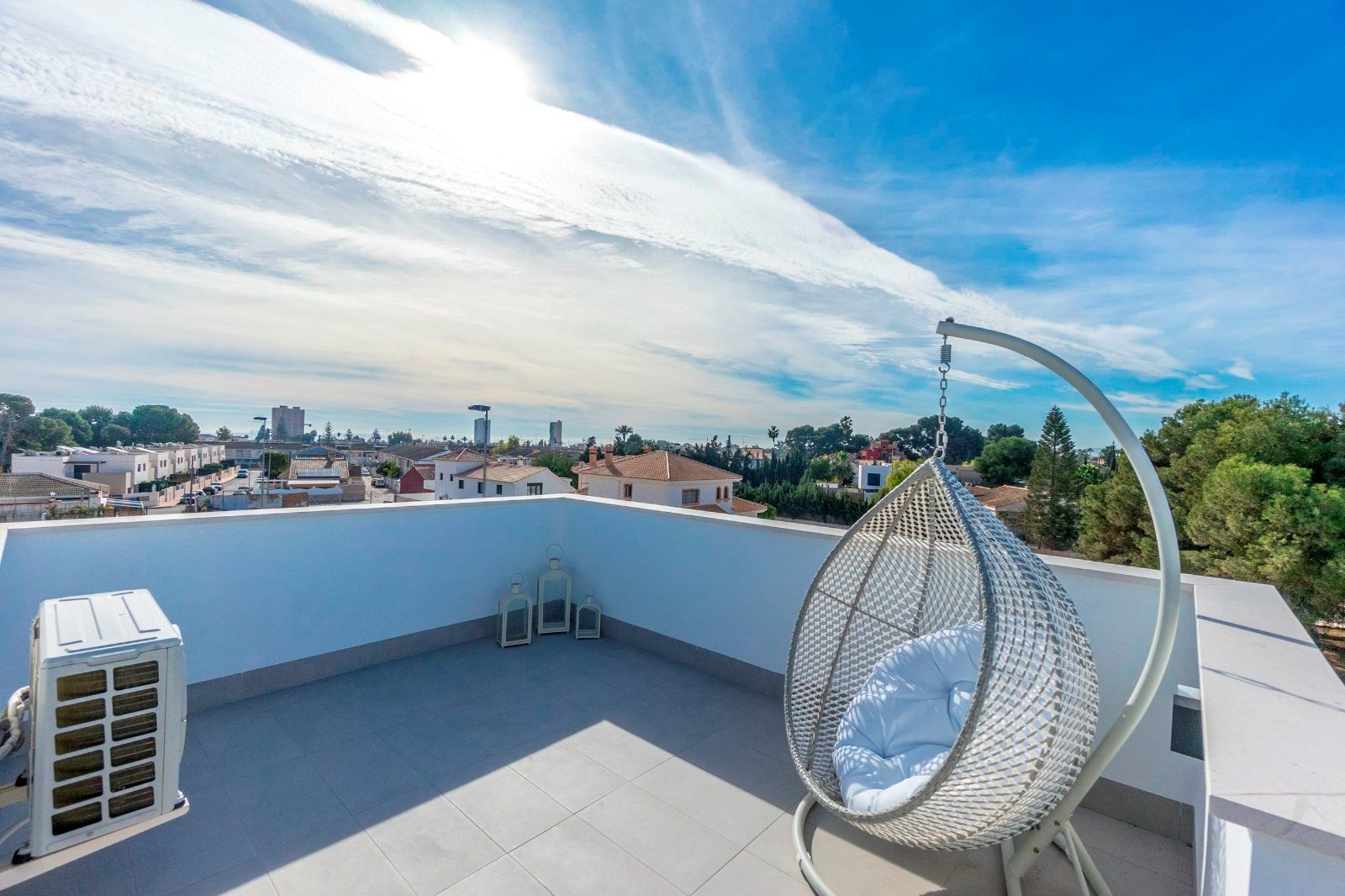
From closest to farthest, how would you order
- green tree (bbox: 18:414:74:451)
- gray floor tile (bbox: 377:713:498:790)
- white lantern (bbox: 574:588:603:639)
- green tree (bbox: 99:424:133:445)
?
1. gray floor tile (bbox: 377:713:498:790)
2. white lantern (bbox: 574:588:603:639)
3. green tree (bbox: 18:414:74:451)
4. green tree (bbox: 99:424:133:445)

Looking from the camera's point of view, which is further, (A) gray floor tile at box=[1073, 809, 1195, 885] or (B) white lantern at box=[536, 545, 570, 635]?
(B) white lantern at box=[536, 545, 570, 635]

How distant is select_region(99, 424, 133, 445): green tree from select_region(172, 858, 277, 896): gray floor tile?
15.5 metres

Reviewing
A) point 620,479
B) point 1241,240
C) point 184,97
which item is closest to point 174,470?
point 620,479

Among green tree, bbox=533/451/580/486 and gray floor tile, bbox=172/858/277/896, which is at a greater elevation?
gray floor tile, bbox=172/858/277/896

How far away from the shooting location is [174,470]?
14.6 metres

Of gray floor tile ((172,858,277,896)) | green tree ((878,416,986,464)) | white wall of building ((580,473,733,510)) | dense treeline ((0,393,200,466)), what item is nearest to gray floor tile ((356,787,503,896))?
gray floor tile ((172,858,277,896))

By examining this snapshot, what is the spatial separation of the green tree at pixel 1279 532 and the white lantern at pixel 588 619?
1056cm

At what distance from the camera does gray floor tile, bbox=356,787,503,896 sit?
5.92 feet

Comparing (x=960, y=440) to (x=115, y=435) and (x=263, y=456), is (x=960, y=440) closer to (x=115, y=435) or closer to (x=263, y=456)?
(x=263, y=456)

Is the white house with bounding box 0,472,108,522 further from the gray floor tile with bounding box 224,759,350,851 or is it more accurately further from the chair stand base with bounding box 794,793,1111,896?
the chair stand base with bounding box 794,793,1111,896

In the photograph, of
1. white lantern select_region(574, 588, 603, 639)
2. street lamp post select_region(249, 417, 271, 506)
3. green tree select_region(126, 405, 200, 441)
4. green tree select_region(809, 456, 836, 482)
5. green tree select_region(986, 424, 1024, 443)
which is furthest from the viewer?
green tree select_region(809, 456, 836, 482)

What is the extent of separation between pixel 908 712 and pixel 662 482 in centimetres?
1602

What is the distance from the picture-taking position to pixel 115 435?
13.2m

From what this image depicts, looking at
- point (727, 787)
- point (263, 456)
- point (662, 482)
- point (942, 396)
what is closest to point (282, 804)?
point (727, 787)
